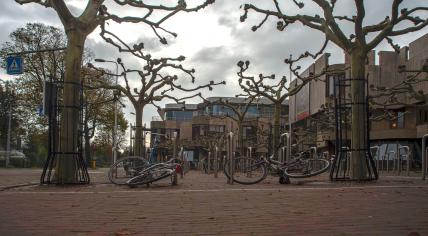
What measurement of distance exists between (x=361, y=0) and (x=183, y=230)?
7.70 metres

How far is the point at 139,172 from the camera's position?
1123cm

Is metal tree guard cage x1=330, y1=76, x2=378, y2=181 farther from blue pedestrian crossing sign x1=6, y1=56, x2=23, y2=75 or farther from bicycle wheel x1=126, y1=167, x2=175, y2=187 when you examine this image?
blue pedestrian crossing sign x1=6, y1=56, x2=23, y2=75

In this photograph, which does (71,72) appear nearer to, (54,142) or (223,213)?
(54,142)

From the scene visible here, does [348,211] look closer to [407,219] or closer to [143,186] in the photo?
[407,219]

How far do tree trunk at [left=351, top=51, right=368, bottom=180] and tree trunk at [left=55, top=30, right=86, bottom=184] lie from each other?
5923mm

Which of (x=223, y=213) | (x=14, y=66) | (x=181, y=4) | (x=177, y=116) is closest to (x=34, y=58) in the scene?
(x=14, y=66)

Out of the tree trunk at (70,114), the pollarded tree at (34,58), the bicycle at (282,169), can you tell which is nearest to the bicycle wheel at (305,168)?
the bicycle at (282,169)

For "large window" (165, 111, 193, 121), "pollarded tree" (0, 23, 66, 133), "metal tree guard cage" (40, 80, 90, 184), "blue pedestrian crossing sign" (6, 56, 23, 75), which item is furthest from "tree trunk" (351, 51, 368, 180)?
"large window" (165, 111, 193, 121)

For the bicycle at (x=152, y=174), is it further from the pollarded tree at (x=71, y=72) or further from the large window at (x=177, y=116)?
the large window at (x=177, y=116)

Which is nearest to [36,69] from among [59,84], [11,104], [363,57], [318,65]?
[11,104]

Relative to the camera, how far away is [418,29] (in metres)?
12.5

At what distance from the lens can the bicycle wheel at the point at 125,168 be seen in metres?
11.9

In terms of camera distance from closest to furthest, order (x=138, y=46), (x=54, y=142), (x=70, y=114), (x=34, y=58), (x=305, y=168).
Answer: (x=54, y=142) < (x=70, y=114) < (x=305, y=168) < (x=138, y=46) < (x=34, y=58)

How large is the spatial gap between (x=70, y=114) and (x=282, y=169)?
4700 millimetres
